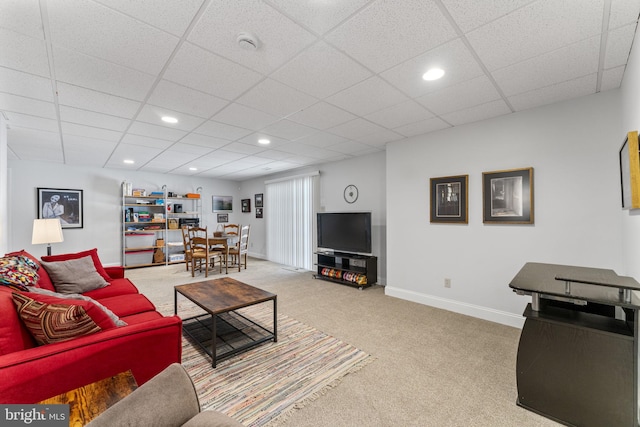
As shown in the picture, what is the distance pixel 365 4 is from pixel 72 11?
5.12ft

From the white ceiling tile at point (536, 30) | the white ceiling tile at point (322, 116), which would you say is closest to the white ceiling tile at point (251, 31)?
the white ceiling tile at point (322, 116)

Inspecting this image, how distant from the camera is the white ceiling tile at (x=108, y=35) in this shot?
1462 millimetres

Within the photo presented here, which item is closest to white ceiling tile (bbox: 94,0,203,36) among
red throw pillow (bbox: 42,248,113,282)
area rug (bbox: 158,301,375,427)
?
area rug (bbox: 158,301,375,427)

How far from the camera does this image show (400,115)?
3.04 metres

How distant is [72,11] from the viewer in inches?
57.2

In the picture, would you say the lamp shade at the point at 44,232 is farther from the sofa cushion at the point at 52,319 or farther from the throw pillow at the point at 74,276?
the sofa cushion at the point at 52,319

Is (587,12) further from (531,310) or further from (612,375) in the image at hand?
(612,375)

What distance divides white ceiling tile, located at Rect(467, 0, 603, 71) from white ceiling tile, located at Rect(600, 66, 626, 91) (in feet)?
2.33

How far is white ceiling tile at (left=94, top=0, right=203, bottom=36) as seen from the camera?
4.64 feet

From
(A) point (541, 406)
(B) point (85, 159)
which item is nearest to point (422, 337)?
(A) point (541, 406)

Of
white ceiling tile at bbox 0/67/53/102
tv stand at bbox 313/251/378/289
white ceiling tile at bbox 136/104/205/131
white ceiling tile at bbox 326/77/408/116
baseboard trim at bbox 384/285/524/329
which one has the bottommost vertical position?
baseboard trim at bbox 384/285/524/329

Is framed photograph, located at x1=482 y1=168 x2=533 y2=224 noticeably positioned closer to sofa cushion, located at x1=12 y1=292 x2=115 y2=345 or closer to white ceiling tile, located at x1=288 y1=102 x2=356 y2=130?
white ceiling tile, located at x1=288 y1=102 x2=356 y2=130

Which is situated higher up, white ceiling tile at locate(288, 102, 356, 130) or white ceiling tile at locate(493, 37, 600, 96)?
white ceiling tile at locate(288, 102, 356, 130)

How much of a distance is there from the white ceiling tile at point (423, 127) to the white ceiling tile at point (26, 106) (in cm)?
377
